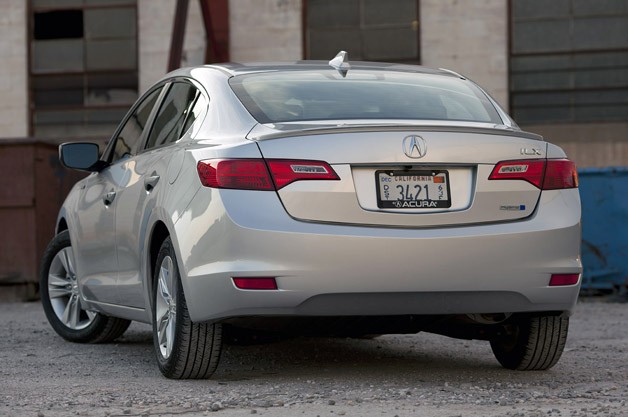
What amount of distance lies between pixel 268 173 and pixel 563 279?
148 cm

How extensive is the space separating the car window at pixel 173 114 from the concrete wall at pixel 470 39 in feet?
50.4

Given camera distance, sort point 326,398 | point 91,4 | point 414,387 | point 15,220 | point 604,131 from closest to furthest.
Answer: point 326,398, point 414,387, point 15,220, point 604,131, point 91,4

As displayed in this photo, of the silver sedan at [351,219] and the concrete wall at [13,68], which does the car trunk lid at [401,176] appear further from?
the concrete wall at [13,68]

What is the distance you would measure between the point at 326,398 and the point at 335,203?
85 cm

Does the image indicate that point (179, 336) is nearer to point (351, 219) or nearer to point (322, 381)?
point (322, 381)

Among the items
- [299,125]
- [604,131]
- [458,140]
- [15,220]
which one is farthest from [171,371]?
[604,131]

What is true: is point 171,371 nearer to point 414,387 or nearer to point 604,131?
point 414,387

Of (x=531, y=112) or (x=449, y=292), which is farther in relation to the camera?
(x=531, y=112)

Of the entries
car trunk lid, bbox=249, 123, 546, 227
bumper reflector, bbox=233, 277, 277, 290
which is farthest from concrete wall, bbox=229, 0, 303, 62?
bumper reflector, bbox=233, 277, 277, 290

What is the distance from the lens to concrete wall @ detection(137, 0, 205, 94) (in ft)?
74.7

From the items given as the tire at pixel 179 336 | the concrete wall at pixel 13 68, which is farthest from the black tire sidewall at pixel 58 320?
the concrete wall at pixel 13 68

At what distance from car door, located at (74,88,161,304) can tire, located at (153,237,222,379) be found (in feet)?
2.86

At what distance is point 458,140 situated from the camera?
5871mm

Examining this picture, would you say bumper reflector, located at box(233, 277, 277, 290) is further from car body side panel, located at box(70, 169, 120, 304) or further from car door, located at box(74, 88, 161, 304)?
car body side panel, located at box(70, 169, 120, 304)
